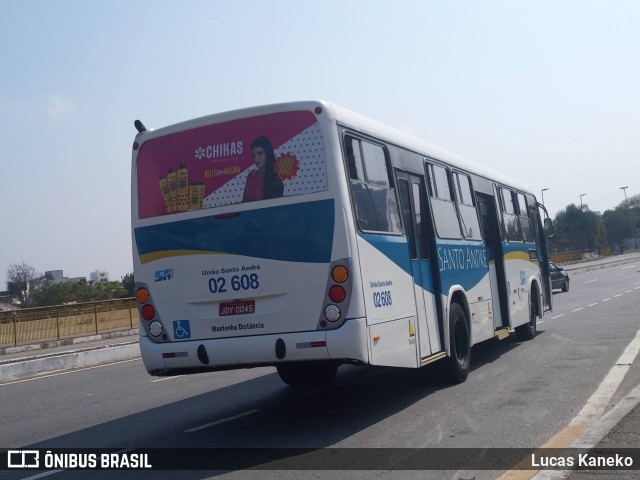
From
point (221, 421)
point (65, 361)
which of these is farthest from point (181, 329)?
point (65, 361)

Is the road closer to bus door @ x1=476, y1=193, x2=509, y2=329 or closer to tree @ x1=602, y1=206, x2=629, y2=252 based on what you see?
bus door @ x1=476, y1=193, x2=509, y2=329

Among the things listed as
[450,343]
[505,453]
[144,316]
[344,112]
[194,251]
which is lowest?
[505,453]

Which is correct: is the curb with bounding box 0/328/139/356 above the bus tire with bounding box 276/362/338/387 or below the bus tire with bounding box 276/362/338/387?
above

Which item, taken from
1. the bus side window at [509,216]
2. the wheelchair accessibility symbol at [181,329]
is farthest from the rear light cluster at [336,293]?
the bus side window at [509,216]

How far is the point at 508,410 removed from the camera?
909cm

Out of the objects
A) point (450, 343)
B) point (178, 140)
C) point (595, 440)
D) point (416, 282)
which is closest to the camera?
point (595, 440)

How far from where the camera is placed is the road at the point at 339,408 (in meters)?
8.04

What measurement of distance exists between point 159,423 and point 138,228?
2.60 metres

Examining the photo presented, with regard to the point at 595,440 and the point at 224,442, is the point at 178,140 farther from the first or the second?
the point at 595,440

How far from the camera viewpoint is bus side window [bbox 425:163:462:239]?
11023 mm

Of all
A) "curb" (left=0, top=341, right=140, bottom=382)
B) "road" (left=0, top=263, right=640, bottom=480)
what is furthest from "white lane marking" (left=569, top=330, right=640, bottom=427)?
"curb" (left=0, top=341, right=140, bottom=382)

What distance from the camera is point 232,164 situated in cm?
866

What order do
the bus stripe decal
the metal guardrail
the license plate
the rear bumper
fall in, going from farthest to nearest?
the metal guardrail, the license plate, the bus stripe decal, the rear bumper

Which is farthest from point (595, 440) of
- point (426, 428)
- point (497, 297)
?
point (497, 297)
